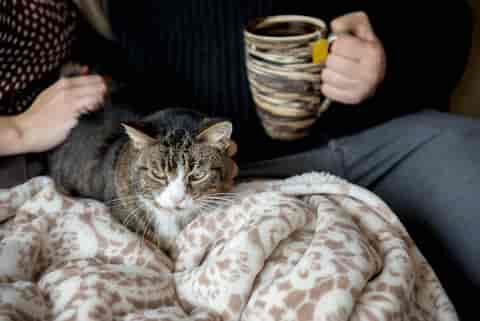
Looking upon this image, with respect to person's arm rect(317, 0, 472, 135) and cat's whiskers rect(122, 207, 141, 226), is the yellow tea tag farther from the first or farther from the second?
cat's whiskers rect(122, 207, 141, 226)

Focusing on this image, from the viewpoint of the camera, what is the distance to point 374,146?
0.93 m

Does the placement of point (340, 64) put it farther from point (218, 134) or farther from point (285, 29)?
point (218, 134)

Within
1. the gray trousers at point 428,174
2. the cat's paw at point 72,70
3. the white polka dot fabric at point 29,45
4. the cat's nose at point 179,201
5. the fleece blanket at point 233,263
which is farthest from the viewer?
the cat's paw at point 72,70

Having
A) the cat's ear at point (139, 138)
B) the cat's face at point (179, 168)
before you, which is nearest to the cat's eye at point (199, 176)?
the cat's face at point (179, 168)

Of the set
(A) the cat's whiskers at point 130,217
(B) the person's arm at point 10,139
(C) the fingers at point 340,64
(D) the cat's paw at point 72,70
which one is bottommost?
(A) the cat's whiskers at point 130,217

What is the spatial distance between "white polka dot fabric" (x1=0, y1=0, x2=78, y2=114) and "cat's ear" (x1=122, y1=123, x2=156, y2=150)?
12.6 inches

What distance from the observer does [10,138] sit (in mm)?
964

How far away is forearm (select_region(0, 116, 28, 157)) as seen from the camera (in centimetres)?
96

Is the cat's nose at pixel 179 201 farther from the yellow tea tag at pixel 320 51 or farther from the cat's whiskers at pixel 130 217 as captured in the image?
the yellow tea tag at pixel 320 51

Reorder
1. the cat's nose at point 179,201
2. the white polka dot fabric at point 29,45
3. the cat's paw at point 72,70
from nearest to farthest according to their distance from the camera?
the cat's nose at point 179,201
the white polka dot fabric at point 29,45
the cat's paw at point 72,70

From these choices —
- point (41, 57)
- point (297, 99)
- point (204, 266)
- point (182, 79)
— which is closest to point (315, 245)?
point (204, 266)

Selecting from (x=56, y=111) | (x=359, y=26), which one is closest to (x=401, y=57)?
(x=359, y=26)

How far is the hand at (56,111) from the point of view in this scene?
3.24 feet

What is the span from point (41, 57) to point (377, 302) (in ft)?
2.89
